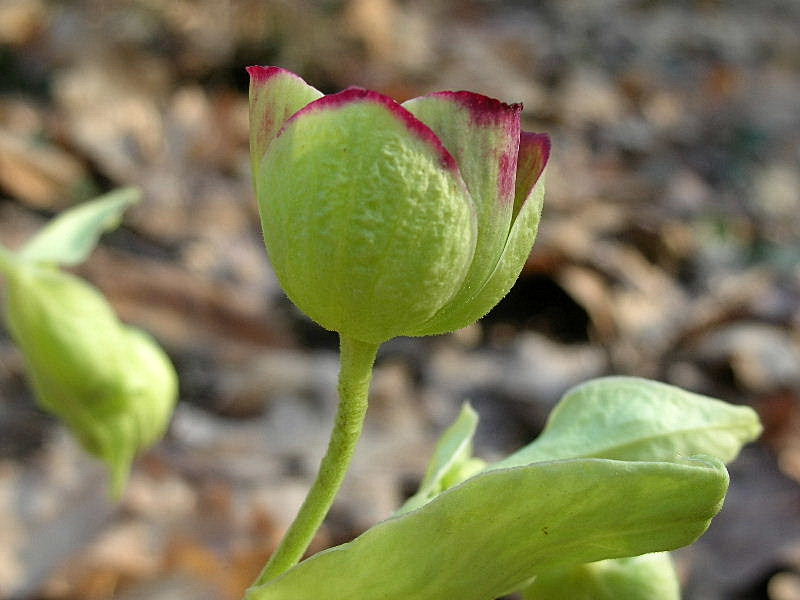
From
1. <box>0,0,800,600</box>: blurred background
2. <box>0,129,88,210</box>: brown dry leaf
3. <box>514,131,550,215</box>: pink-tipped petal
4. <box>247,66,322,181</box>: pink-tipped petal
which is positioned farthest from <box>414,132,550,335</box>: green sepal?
<box>0,129,88,210</box>: brown dry leaf

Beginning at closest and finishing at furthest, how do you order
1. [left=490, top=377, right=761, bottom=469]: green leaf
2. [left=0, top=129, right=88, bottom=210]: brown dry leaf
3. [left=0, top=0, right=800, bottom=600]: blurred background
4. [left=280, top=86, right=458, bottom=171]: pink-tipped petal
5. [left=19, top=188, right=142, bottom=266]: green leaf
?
[left=280, top=86, right=458, bottom=171]: pink-tipped petal, [left=490, top=377, right=761, bottom=469]: green leaf, [left=19, top=188, right=142, bottom=266]: green leaf, [left=0, top=0, right=800, bottom=600]: blurred background, [left=0, top=129, right=88, bottom=210]: brown dry leaf

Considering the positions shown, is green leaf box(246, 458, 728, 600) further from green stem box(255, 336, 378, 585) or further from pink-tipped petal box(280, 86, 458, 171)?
pink-tipped petal box(280, 86, 458, 171)

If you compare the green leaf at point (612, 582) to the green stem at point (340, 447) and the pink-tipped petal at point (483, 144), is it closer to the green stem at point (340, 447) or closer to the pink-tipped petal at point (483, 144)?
the green stem at point (340, 447)

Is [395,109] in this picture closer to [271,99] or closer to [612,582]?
[271,99]

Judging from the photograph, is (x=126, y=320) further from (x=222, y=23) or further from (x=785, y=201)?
(x=785, y=201)

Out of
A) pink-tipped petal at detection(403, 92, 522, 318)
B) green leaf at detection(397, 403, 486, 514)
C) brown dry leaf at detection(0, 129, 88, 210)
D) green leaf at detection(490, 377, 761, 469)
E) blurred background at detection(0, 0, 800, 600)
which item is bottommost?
blurred background at detection(0, 0, 800, 600)

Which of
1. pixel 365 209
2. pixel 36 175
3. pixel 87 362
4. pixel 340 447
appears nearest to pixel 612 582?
pixel 340 447
